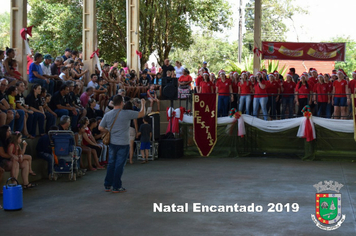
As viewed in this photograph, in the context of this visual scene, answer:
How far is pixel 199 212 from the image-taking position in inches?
304

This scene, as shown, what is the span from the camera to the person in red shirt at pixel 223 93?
1634 centimetres

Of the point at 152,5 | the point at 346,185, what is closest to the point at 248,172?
the point at 346,185

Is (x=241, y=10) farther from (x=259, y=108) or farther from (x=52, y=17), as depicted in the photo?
(x=259, y=108)

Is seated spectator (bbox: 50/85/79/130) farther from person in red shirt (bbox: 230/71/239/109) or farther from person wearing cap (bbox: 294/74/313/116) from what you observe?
person wearing cap (bbox: 294/74/313/116)

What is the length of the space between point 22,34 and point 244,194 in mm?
7399

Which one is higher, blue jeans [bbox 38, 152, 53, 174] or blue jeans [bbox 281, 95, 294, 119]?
blue jeans [bbox 281, 95, 294, 119]

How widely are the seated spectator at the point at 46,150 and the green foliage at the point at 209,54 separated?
1756 inches

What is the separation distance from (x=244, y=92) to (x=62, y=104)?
20.9 feet

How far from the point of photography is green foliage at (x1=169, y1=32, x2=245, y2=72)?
5591 cm

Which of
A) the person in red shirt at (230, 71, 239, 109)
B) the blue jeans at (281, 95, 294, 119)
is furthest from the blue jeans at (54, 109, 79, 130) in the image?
the blue jeans at (281, 95, 294, 119)

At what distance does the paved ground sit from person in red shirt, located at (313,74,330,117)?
9.11 feet

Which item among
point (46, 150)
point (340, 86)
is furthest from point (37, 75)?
point (340, 86)

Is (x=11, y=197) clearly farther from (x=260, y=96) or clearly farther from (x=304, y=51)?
(x=304, y=51)

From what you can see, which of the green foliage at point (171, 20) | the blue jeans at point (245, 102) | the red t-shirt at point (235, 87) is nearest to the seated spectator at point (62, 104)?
the blue jeans at point (245, 102)
